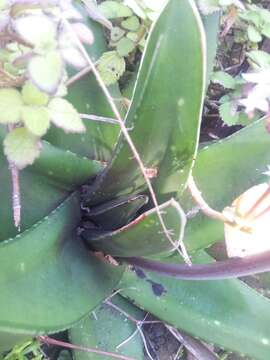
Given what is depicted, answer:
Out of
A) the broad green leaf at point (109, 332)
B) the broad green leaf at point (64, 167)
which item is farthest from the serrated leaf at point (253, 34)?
the broad green leaf at point (109, 332)

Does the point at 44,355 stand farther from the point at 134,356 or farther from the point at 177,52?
the point at 177,52

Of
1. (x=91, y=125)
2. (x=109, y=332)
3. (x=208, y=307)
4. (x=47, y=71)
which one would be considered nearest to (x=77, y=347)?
(x=109, y=332)

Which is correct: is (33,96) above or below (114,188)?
above

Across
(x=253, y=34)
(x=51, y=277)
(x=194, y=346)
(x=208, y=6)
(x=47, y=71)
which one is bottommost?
(x=194, y=346)

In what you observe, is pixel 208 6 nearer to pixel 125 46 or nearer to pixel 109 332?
pixel 125 46

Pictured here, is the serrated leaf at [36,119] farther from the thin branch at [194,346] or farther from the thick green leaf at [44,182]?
the thin branch at [194,346]

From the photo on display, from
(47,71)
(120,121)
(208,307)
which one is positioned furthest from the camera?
(208,307)

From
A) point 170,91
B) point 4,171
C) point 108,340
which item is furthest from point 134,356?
point 170,91
